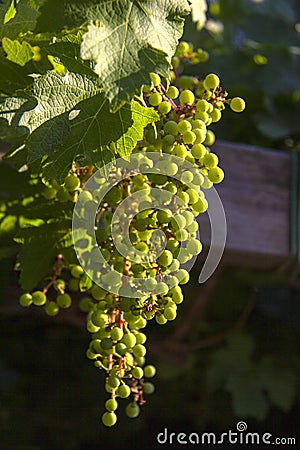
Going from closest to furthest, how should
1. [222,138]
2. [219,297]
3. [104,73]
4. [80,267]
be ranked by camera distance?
1. [104,73]
2. [80,267]
3. [222,138]
4. [219,297]

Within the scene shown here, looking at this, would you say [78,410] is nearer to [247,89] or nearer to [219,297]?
[219,297]

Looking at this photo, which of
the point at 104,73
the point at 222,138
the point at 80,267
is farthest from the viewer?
the point at 222,138

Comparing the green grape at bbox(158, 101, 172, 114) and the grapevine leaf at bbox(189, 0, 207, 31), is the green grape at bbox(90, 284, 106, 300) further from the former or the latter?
the grapevine leaf at bbox(189, 0, 207, 31)

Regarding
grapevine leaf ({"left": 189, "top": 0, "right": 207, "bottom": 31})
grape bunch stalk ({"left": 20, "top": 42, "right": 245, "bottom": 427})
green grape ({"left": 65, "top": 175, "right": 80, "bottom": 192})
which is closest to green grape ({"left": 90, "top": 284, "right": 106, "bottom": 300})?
grape bunch stalk ({"left": 20, "top": 42, "right": 245, "bottom": 427})

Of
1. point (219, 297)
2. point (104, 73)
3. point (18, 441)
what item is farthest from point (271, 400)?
point (104, 73)

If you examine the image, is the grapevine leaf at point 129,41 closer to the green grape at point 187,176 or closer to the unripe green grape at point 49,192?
the green grape at point 187,176
